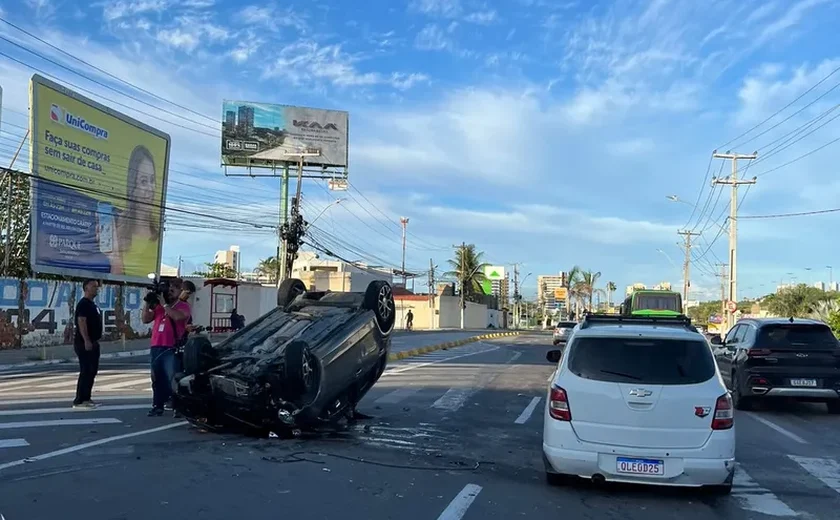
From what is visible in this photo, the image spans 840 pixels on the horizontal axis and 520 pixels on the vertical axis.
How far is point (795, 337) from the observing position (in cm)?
1331

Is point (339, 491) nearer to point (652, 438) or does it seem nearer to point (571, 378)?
point (571, 378)

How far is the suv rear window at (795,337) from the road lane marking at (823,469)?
4.32 m

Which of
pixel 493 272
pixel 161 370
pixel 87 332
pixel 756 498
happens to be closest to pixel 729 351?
pixel 756 498

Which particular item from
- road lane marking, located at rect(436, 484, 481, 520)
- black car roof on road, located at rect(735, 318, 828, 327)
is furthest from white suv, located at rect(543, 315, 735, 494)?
black car roof on road, located at rect(735, 318, 828, 327)

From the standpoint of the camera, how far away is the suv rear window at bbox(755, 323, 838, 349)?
43.0 ft

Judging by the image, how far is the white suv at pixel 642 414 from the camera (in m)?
6.75

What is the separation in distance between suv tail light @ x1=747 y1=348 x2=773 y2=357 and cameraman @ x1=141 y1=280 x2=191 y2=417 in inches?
371

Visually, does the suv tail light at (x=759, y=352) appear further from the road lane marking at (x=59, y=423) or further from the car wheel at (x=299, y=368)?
the road lane marking at (x=59, y=423)

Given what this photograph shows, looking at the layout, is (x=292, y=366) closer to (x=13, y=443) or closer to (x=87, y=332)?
(x=13, y=443)

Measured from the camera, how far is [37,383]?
16.0 meters

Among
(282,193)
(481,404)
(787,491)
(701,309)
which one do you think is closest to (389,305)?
(481,404)

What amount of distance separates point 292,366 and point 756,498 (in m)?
4.95

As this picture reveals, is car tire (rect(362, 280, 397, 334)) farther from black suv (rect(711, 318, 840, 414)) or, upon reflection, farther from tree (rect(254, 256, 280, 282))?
tree (rect(254, 256, 280, 282))

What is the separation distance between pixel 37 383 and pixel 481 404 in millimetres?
9465
